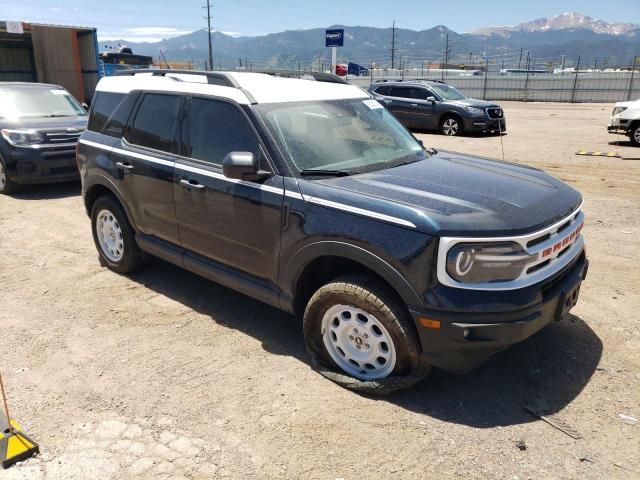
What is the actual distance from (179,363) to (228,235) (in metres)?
0.97

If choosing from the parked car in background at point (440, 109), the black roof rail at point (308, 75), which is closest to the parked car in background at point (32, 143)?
the black roof rail at point (308, 75)

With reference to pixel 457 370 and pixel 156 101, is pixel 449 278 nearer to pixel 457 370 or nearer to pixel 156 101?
pixel 457 370

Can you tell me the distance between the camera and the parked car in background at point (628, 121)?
13.4m

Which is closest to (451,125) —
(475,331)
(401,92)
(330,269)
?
(401,92)

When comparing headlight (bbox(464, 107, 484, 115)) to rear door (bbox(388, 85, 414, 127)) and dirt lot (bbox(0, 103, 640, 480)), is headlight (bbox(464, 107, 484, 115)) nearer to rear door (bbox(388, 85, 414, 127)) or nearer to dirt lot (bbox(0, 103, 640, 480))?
rear door (bbox(388, 85, 414, 127))

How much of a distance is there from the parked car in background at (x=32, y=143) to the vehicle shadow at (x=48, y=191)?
0.78ft

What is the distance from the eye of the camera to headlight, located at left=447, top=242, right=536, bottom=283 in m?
2.88

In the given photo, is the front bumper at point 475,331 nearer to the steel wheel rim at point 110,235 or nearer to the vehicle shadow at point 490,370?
the vehicle shadow at point 490,370

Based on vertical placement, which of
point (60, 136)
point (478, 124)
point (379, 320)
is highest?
point (60, 136)

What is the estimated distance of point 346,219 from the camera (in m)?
3.20

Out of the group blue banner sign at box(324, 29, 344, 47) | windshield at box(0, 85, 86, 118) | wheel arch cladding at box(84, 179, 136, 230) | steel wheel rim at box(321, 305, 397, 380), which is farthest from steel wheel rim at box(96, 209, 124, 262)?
blue banner sign at box(324, 29, 344, 47)

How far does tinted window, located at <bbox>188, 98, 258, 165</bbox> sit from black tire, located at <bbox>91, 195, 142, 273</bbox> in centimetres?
128

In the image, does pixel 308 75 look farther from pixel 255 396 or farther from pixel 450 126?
pixel 450 126

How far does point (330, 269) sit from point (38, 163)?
272 inches
